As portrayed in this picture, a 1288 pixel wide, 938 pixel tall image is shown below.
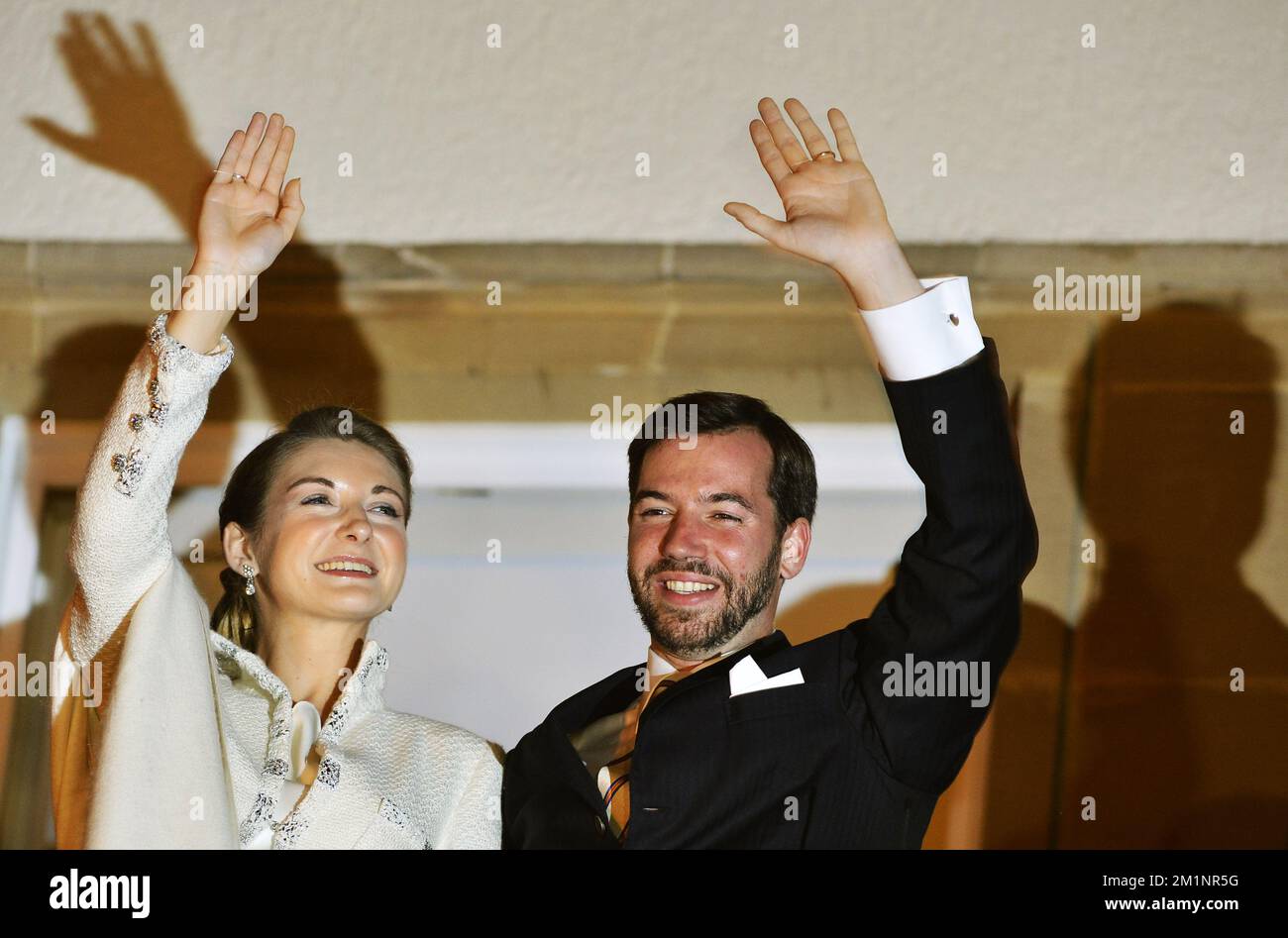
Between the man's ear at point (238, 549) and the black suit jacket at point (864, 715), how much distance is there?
0.40m

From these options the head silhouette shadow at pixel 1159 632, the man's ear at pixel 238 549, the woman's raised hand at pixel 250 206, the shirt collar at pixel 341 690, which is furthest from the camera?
the head silhouette shadow at pixel 1159 632

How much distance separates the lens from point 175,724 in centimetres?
134

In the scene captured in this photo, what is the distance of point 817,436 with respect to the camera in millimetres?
2000

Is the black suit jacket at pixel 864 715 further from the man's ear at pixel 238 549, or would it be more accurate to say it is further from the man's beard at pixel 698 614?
the man's ear at pixel 238 549

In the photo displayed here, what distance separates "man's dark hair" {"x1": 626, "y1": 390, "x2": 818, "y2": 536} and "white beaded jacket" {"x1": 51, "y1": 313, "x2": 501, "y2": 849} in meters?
0.39

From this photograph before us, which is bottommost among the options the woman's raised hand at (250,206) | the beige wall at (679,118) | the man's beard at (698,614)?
the man's beard at (698,614)

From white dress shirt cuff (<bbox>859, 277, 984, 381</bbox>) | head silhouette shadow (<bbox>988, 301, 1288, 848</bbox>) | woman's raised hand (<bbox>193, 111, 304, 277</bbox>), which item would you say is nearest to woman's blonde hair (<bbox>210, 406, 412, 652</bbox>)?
woman's raised hand (<bbox>193, 111, 304, 277</bbox>)

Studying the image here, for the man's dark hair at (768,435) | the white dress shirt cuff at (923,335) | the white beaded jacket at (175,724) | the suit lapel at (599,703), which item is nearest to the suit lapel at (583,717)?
the suit lapel at (599,703)

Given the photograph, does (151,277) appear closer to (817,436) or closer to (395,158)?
(395,158)

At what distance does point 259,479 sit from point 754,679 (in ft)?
1.99

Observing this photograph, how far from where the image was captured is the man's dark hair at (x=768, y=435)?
5.06 feet

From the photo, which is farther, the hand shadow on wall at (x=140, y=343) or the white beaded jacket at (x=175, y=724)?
the hand shadow on wall at (x=140, y=343)

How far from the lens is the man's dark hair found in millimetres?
1541
